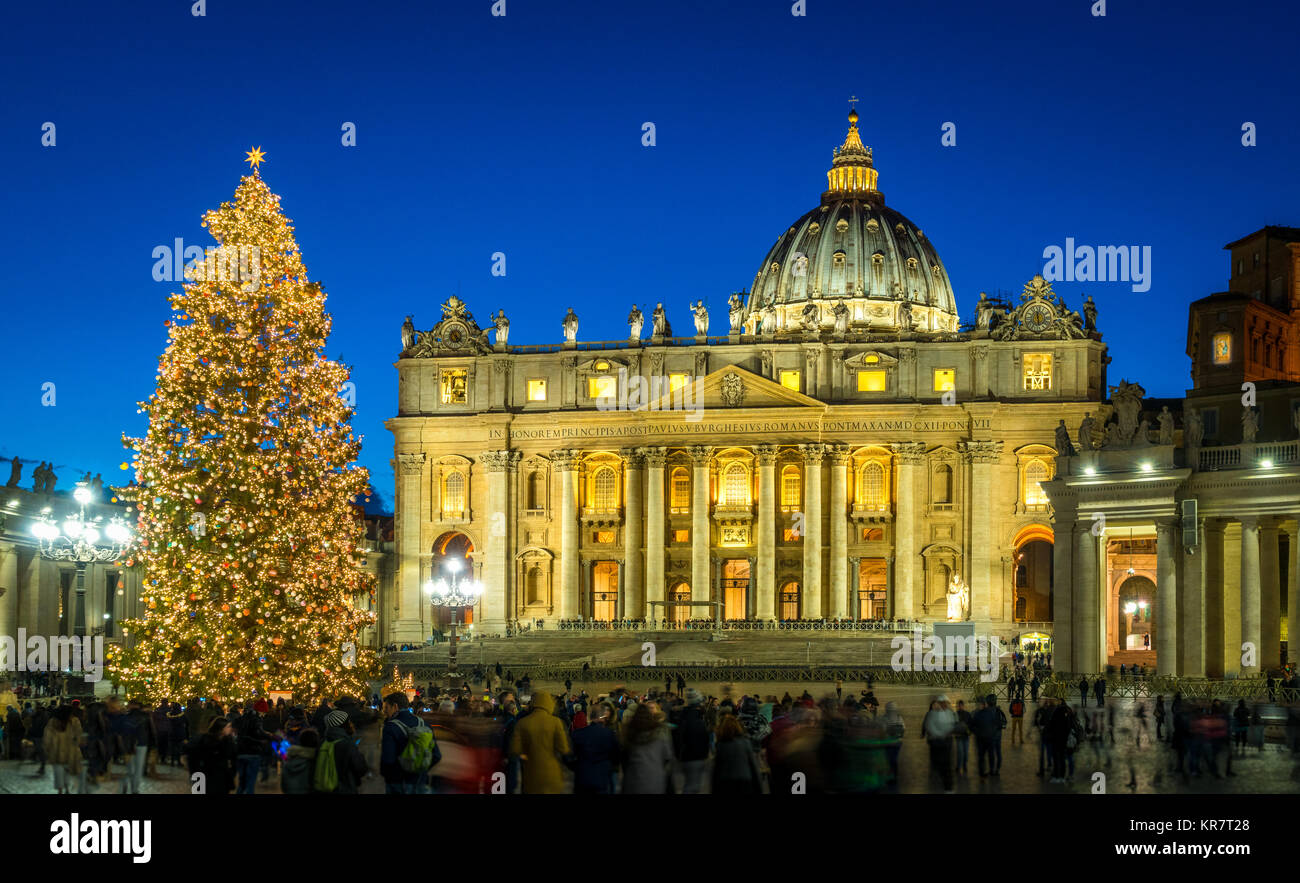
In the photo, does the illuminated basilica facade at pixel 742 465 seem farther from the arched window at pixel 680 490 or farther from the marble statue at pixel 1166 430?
the marble statue at pixel 1166 430

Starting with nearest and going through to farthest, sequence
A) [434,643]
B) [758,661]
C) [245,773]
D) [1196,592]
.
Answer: [245,773] → [1196,592] → [758,661] → [434,643]

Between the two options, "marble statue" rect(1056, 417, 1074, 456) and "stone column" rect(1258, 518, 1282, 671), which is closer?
"stone column" rect(1258, 518, 1282, 671)

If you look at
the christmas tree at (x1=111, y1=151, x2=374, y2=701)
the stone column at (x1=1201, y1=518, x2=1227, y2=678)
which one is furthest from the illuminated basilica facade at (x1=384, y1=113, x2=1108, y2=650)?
the christmas tree at (x1=111, y1=151, x2=374, y2=701)

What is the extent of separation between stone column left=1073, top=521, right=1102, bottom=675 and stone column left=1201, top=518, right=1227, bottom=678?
293 centimetres

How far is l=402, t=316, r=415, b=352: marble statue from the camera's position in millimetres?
96188

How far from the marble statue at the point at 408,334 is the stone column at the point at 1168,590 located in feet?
191

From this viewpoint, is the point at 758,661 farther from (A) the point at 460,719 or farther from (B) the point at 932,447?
(A) the point at 460,719

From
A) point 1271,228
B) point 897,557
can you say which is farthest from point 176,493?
point 1271,228

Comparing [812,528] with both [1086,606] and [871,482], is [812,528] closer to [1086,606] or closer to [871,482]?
[871,482]

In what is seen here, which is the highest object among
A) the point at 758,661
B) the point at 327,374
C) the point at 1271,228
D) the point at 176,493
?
the point at 1271,228

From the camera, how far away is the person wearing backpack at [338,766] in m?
19.4

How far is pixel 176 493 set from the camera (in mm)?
34562

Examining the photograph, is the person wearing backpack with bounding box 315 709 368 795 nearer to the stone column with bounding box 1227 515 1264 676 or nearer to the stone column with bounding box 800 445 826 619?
the stone column with bounding box 1227 515 1264 676
